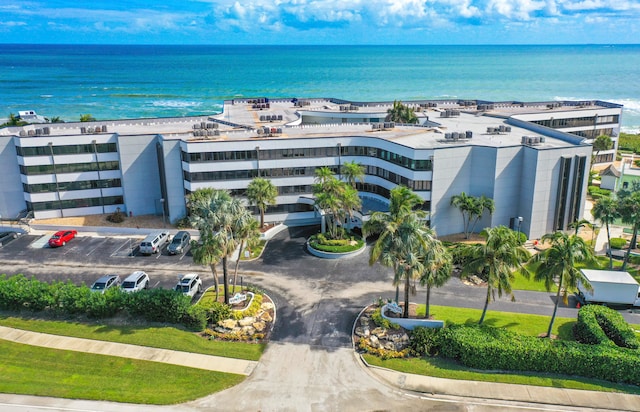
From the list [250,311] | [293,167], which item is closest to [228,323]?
[250,311]

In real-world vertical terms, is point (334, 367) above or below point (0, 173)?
below

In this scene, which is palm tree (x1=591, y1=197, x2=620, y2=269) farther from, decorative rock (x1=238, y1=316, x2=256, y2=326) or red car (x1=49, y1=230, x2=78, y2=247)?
red car (x1=49, y1=230, x2=78, y2=247)

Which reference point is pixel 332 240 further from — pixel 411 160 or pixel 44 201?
pixel 44 201

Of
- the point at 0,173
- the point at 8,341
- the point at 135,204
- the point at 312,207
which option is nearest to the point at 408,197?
the point at 312,207

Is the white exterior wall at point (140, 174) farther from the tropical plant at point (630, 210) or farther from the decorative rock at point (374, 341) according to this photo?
the tropical plant at point (630, 210)

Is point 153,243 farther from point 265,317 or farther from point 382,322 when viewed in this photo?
point 382,322

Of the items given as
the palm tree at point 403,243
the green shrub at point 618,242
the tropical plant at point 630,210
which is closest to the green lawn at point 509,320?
the palm tree at point 403,243

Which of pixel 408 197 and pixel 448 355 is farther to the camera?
pixel 408 197
